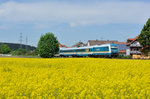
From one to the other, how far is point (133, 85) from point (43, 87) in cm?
302

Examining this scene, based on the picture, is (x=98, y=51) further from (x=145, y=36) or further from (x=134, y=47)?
(x=134, y=47)

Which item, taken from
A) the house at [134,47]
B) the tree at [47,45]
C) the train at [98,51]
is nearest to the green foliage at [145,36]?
the train at [98,51]

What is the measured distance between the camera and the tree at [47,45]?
7125 centimetres

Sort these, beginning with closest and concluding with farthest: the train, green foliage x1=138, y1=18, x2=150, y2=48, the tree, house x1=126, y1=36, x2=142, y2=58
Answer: the train < green foliage x1=138, y1=18, x2=150, y2=48 < the tree < house x1=126, y1=36, x2=142, y2=58

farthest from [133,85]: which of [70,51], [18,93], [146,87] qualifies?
[70,51]

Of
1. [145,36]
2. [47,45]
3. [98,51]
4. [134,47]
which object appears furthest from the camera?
[134,47]

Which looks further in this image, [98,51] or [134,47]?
[134,47]

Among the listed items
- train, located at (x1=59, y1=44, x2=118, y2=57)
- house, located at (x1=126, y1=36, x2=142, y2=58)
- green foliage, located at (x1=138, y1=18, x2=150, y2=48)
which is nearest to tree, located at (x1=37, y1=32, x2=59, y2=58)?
train, located at (x1=59, y1=44, x2=118, y2=57)

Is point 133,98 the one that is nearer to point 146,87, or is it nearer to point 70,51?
point 146,87

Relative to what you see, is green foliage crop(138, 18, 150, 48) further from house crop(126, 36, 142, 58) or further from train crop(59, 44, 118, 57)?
house crop(126, 36, 142, 58)

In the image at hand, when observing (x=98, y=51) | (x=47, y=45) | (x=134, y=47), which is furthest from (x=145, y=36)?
(x=47, y=45)

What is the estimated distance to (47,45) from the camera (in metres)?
71.2

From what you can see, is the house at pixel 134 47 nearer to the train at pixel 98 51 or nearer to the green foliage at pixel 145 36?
the green foliage at pixel 145 36

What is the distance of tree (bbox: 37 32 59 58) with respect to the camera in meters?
71.2
